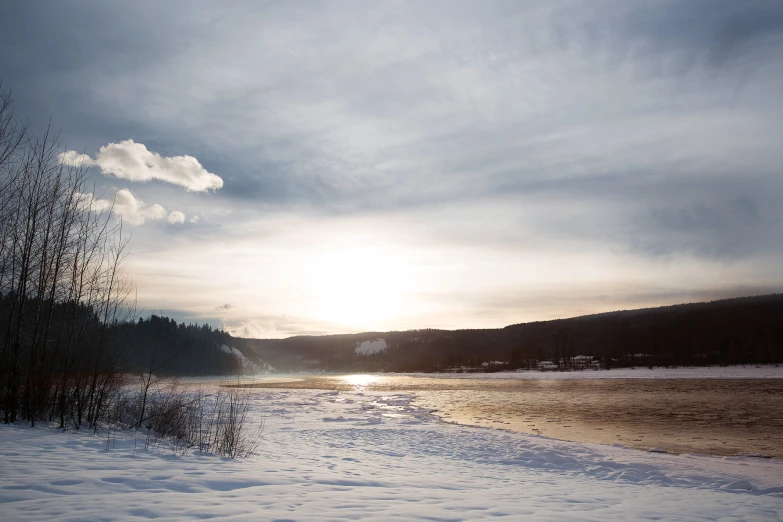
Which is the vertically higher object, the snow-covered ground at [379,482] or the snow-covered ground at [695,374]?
the snow-covered ground at [379,482]

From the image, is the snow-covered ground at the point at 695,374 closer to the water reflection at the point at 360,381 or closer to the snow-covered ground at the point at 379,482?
the water reflection at the point at 360,381

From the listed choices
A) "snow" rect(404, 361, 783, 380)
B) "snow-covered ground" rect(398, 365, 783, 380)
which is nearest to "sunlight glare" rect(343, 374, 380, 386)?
"snow" rect(404, 361, 783, 380)

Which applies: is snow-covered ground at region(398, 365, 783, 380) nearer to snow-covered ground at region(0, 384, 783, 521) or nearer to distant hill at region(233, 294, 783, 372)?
distant hill at region(233, 294, 783, 372)

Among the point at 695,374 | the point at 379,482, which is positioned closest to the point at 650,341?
the point at 695,374

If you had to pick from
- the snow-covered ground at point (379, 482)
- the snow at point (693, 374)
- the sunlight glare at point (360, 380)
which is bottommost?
the sunlight glare at point (360, 380)

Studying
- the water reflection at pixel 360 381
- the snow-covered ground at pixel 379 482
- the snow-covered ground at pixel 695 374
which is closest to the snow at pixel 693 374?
the snow-covered ground at pixel 695 374

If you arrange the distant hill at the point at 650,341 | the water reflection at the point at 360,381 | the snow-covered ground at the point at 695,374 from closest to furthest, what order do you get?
the snow-covered ground at the point at 695,374, the water reflection at the point at 360,381, the distant hill at the point at 650,341

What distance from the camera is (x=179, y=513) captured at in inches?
190

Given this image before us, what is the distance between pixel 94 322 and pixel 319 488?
392 inches

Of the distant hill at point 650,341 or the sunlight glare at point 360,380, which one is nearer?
the sunlight glare at point 360,380

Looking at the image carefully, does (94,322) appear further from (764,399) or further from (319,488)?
(764,399)

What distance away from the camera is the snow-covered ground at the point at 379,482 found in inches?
206

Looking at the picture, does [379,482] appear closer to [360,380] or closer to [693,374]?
[693,374]

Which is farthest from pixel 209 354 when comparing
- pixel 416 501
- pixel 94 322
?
pixel 416 501
